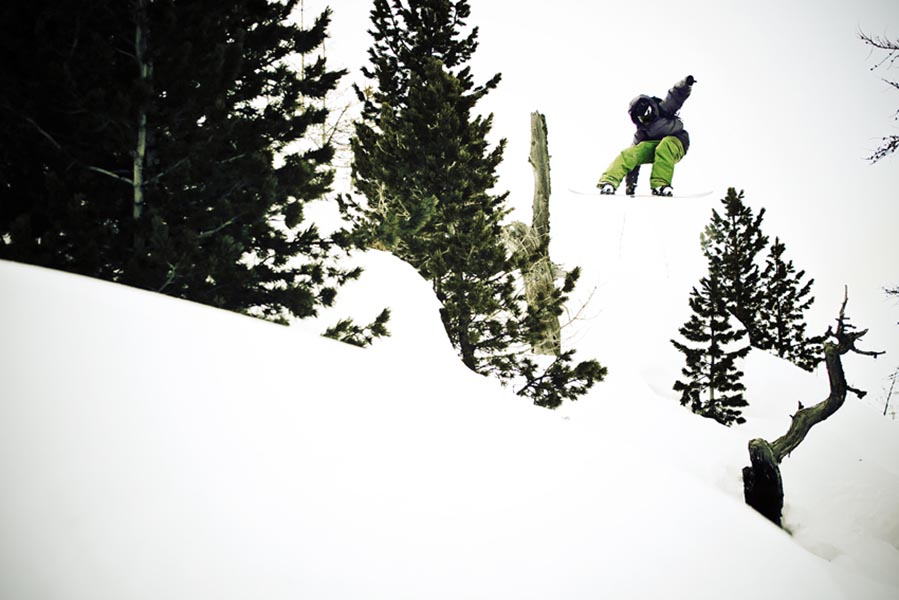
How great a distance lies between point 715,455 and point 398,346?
6.68m

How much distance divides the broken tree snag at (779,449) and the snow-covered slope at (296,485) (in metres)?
3.84

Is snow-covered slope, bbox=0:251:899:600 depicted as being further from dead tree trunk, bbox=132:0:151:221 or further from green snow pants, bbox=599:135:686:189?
green snow pants, bbox=599:135:686:189

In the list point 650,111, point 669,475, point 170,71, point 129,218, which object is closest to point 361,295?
point 129,218

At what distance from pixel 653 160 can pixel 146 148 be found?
10.0m

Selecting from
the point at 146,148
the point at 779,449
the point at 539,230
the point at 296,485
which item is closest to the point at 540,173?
the point at 539,230

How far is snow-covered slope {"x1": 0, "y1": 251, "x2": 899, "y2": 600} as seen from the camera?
712 mm

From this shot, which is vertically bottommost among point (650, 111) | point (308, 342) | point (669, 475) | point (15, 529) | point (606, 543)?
point (15, 529)

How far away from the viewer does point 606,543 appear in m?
1.08

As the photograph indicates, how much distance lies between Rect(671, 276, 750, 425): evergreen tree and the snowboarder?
18.8 ft

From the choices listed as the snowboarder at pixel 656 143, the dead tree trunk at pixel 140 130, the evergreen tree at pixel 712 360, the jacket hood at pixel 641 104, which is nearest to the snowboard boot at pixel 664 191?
the snowboarder at pixel 656 143

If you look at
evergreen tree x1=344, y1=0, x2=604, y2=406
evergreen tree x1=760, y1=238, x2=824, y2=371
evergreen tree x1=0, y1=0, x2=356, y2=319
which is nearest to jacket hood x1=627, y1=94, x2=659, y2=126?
evergreen tree x1=344, y1=0, x2=604, y2=406

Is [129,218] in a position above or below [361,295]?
below

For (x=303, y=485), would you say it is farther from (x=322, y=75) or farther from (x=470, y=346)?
(x=470, y=346)

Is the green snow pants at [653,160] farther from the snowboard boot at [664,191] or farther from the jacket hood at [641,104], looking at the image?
the jacket hood at [641,104]
